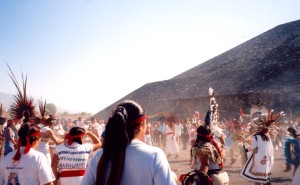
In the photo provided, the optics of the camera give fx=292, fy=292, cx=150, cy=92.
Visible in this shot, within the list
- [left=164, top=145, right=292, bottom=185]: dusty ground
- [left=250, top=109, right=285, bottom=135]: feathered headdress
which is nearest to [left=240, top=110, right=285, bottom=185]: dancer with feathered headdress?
[left=250, top=109, right=285, bottom=135]: feathered headdress

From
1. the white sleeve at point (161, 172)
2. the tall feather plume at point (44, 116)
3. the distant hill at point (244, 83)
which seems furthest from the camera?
the distant hill at point (244, 83)

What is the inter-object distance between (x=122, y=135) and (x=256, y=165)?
18.4 ft

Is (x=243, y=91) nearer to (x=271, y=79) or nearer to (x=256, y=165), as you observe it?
(x=271, y=79)

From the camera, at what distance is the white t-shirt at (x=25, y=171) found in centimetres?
320

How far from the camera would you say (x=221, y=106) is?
31938mm

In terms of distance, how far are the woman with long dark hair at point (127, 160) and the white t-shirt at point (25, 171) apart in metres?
1.44

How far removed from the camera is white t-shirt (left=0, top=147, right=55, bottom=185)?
10.5 ft

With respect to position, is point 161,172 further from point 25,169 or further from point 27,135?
point 27,135

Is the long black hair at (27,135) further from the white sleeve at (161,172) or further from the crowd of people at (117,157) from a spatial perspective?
the white sleeve at (161,172)

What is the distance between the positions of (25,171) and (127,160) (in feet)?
5.98

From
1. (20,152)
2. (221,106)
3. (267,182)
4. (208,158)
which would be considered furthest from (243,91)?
(20,152)

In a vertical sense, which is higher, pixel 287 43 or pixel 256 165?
pixel 287 43

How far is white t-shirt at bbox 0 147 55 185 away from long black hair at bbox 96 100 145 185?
1.59 m

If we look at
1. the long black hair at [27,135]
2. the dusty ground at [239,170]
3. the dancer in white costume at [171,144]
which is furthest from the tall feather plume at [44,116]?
the dancer in white costume at [171,144]
